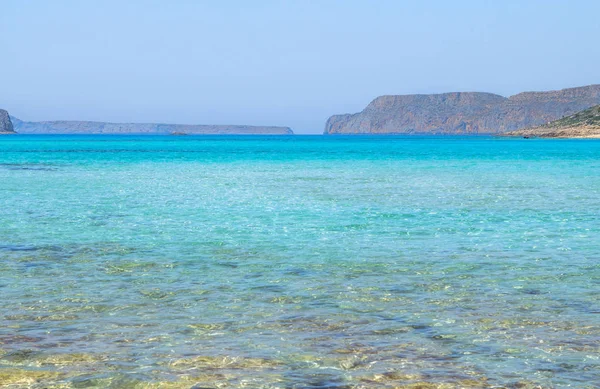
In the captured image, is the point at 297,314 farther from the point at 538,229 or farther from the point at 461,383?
the point at 538,229

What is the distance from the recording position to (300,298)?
14.5 m

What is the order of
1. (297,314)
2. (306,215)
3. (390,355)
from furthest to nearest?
1. (306,215)
2. (297,314)
3. (390,355)

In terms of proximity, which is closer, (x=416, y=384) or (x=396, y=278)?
(x=416, y=384)

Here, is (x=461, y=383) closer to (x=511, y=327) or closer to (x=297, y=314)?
(x=511, y=327)

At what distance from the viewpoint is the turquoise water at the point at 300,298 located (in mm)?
10242

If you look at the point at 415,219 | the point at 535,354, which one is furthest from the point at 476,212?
the point at 535,354

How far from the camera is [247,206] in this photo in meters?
33.2

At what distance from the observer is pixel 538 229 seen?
2439 cm

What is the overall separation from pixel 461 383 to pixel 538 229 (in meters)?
15.9

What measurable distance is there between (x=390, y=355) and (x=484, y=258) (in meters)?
8.90

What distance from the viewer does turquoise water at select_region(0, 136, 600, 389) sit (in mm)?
10242

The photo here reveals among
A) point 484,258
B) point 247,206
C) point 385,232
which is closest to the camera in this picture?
point 484,258

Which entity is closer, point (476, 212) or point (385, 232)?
point (385, 232)

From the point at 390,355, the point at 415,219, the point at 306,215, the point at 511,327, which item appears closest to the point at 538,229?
the point at 415,219
